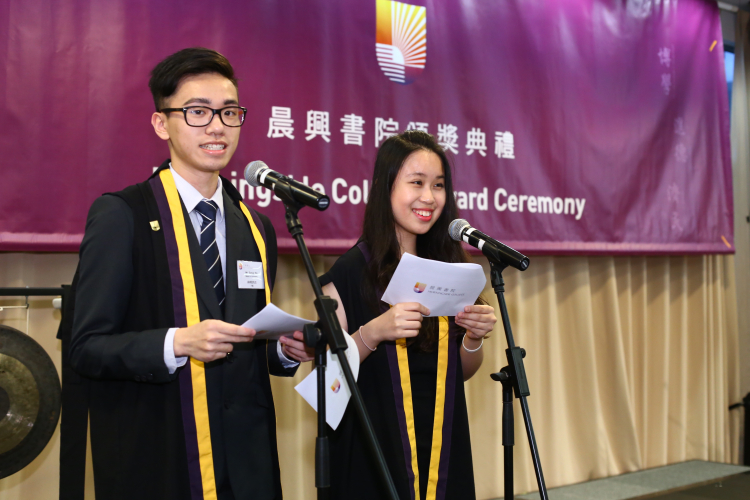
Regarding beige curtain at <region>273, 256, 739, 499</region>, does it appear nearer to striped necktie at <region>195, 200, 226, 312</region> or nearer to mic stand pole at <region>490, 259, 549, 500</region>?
mic stand pole at <region>490, 259, 549, 500</region>

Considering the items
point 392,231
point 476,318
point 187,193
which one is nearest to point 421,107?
point 392,231

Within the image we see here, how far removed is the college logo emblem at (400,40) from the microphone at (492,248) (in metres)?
1.61

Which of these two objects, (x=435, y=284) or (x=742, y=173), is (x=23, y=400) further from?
(x=742, y=173)

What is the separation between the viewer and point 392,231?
181 centimetres

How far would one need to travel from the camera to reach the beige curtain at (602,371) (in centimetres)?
346

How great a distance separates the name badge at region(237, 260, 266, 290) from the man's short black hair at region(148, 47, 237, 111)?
1.43 ft

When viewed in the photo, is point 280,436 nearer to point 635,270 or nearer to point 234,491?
point 234,491

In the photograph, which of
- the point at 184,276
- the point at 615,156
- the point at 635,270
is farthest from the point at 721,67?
the point at 184,276

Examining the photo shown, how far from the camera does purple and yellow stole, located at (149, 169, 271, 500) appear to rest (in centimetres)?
133

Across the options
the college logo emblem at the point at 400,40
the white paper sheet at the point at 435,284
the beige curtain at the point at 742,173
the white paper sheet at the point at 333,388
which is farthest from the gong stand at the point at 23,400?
the beige curtain at the point at 742,173

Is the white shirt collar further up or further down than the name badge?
further up

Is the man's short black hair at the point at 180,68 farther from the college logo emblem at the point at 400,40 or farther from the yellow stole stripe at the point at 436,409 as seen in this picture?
the college logo emblem at the point at 400,40

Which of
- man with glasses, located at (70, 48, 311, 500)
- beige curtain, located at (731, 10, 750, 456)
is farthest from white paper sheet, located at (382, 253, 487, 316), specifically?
beige curtain, located at (731, 10, 750, 456)

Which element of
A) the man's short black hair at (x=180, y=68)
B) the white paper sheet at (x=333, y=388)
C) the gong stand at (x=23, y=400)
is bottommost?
the gong stand at (x=23, y=400)
